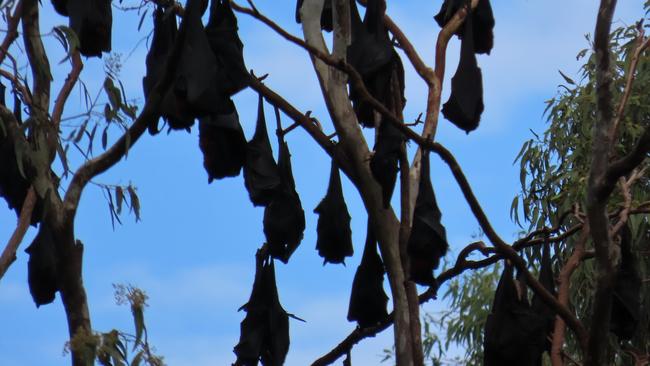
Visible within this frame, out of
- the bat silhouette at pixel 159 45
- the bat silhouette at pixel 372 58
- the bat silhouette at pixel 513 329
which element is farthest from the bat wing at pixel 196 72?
the bat silhouette at pixel 513 329

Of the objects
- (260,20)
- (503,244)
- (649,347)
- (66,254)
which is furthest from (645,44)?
(649,347)

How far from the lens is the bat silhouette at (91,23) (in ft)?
15.6

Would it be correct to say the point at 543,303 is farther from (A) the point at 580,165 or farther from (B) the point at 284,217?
(A) the point at 580,165

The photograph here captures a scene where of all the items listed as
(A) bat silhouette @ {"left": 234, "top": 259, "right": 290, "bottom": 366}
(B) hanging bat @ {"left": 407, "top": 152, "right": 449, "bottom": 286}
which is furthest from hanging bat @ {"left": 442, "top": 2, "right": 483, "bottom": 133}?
(A) bat silhouette @ {"left": 234, "top": 259, "right": 290, "bottom": 366}

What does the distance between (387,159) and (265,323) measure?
4.25ft

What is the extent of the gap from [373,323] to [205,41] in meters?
1.44

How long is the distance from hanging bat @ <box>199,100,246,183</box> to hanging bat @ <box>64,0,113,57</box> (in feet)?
1.74

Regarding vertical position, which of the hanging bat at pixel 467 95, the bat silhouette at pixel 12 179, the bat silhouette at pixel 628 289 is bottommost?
the bat silhouette at pixel 628 289

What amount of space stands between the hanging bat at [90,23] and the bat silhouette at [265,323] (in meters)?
1.25

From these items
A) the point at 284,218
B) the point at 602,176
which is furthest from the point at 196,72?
the point at 602,176

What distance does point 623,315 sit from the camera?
5.11 metres

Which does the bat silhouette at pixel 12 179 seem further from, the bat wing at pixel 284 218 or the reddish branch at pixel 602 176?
the reddish branch at pixel 602 176

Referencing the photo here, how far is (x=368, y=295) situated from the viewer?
516cm

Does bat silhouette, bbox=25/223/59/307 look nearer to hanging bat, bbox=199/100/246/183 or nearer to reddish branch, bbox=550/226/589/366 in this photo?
hanging bat, bbox=199/100/246/183
